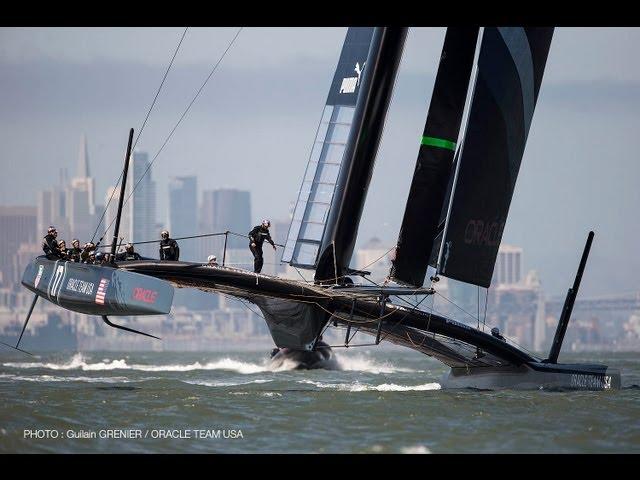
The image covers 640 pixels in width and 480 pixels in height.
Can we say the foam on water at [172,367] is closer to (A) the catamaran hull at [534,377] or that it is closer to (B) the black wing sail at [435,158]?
(A) the catamaran hull at [534,377]

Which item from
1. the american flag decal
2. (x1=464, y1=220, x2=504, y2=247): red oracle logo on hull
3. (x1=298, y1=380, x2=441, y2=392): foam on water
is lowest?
(x1=298, y1=380, x2=441, y2=392): foam on water

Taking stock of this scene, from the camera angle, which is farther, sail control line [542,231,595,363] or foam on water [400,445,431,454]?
sail control line [542,231,595,363]

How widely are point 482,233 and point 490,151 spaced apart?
113 cm

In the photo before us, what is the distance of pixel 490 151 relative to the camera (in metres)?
21.5

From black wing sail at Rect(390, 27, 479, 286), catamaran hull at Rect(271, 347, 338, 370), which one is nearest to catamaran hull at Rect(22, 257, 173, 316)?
black wing sail at Rect(390, 27, 479, 286)

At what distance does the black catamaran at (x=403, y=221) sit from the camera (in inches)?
816

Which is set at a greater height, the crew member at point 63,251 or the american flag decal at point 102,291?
the crew member at point 63,251

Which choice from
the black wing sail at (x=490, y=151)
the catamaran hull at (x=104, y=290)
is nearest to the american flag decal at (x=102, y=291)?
the catamaran hull at (x=104, y=290)

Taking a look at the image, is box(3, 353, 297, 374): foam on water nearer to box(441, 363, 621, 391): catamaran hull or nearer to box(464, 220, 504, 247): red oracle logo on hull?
box(441, 363, 621, 391): catamaran hull

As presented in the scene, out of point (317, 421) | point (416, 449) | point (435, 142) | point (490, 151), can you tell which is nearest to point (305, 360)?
point (490, 151)

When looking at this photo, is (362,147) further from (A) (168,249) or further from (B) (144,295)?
(B) (144,295)

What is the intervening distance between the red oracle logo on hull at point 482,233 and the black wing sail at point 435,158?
49cm

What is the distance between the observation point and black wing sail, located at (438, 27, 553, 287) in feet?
69.6
